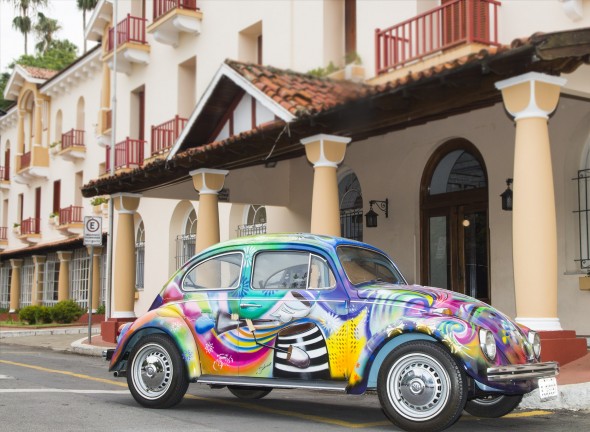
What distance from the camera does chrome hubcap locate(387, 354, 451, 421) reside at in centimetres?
677

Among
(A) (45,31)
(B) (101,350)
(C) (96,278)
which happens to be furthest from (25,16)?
(B) (101,350)

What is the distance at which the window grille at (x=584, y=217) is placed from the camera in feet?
41.9

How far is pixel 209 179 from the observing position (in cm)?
1577

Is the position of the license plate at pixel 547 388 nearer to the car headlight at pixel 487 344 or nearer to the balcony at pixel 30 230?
the car headlight at pixel 487 344

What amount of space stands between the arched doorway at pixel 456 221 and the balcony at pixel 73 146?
19038 mm

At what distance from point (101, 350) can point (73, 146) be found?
1620cm

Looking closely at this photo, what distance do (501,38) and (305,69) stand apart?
5.73m

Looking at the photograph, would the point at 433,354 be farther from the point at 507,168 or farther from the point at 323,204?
the point at 507,168

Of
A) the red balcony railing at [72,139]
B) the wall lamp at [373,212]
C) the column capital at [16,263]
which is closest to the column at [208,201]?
the wall lamp at [373,212]

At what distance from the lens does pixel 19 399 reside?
8695 millimetres

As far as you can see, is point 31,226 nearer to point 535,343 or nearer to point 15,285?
point 15,285

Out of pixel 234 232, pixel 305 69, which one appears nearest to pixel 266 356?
pixel 305 69

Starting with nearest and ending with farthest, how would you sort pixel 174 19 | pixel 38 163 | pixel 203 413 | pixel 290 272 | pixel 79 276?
1. pixel 290 272
2. pixel 203 413
3. pixel 174 19
4. pixel 79 276
5. pixel 38 163

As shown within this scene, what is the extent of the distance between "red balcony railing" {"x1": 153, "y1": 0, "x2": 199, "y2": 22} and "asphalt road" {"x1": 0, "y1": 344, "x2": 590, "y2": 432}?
14.0 m
